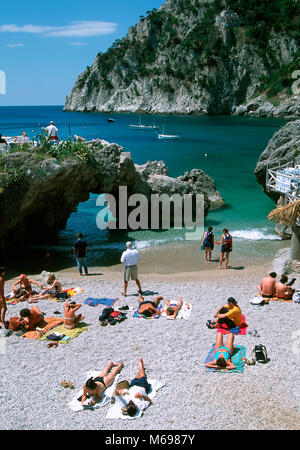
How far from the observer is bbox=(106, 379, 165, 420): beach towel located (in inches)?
288

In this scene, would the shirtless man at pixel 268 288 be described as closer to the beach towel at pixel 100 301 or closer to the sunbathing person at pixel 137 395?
the beach towel at pixel 100 301

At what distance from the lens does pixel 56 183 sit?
730 inches

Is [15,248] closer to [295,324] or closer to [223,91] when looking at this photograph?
[295,324]

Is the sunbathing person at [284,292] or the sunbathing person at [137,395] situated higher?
the sunbathing person at [284,292]

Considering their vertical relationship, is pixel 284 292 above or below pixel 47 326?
above

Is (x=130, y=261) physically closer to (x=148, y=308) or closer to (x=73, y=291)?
(x=148, y=308)

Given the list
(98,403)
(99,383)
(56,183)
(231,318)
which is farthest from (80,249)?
(98,403)

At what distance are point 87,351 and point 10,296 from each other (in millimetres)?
4347

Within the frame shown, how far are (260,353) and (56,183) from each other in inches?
504

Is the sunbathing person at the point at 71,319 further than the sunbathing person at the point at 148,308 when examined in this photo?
No

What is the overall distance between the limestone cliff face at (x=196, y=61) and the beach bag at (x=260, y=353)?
4803 inches

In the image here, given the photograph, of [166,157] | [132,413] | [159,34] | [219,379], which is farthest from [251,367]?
[159,34]

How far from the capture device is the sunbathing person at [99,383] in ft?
25.1

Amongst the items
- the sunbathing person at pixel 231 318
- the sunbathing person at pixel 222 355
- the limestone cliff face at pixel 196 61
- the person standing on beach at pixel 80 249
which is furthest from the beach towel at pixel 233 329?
the limestone cliff face at pixel 196 61
